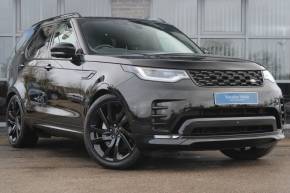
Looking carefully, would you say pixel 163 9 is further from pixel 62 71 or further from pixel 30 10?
pixel 62 71

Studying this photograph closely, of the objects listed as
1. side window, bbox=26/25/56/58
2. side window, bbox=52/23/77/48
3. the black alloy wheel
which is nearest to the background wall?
the black alloy wheel

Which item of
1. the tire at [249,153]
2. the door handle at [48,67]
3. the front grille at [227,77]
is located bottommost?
the tire at [249,153]

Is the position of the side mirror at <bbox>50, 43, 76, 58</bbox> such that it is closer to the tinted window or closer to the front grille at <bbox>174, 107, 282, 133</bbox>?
the front grille at <bbox>174, 107, 282, 133</bbox>

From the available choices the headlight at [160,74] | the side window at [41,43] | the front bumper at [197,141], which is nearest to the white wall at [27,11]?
the side window at [41,43]

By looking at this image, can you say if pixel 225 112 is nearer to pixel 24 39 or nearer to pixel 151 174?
pixel 151 174

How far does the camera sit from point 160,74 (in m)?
6.03

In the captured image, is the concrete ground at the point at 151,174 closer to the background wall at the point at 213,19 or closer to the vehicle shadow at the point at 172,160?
the vehicle shadow at the point at 172,160

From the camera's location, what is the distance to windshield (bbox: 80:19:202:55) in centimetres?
700

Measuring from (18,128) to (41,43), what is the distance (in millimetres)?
1170

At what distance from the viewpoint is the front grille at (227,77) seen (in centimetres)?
605

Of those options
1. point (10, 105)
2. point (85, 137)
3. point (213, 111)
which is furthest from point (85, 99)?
point (10, 105)

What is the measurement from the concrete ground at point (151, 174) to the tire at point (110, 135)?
12 cm

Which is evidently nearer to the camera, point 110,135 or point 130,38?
point 110,135

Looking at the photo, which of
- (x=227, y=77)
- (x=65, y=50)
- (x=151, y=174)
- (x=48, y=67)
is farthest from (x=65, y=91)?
(x=227, y=77)
